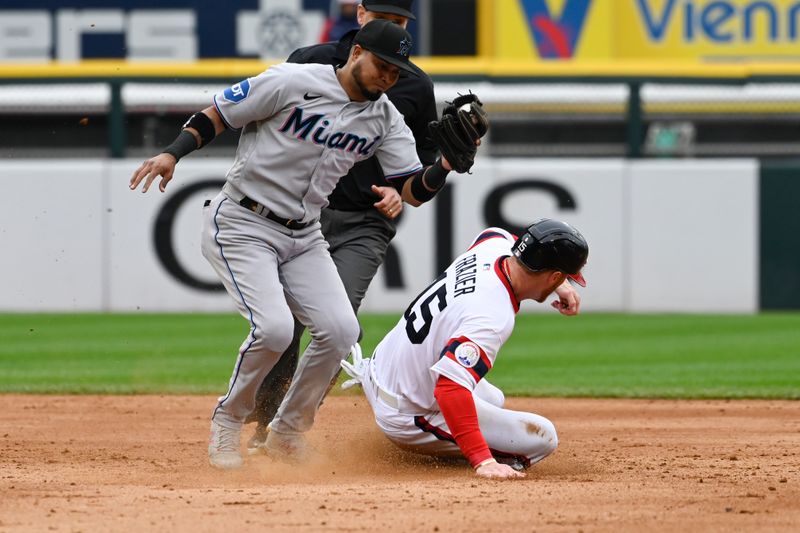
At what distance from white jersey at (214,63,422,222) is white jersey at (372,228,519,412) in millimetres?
611

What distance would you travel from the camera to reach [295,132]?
5441mm

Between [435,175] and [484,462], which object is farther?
[435,175]

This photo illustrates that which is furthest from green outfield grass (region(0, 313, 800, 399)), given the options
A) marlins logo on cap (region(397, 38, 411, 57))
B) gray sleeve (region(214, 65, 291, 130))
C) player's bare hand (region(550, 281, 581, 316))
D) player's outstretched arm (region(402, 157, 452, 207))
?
marlins logo on cap (region(397, 38, 411, 57))

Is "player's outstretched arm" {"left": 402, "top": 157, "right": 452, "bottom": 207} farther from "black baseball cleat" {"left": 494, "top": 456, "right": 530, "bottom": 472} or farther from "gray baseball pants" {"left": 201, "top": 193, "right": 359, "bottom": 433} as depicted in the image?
"black baseball cleat" {"left": 494, "top": 456, "right": 530, "bottom": 472}

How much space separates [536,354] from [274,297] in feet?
15.1

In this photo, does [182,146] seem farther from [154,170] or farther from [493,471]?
[493,471]

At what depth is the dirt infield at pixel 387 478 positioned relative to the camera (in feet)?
14.6

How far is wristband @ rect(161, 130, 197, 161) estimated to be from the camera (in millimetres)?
5367

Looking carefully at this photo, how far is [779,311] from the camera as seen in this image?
466 inches

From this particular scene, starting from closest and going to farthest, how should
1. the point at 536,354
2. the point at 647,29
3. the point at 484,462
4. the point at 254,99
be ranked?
the point at 484,462 < the point at 254,99 < the point at 536,354 < the point at 647,29

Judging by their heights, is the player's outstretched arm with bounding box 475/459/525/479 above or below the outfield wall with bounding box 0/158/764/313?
above

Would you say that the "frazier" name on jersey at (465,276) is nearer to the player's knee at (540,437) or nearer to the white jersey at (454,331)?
the white jersey at (454,331)

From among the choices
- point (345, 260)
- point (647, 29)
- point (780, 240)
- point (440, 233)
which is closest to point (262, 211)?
point (345, 260)

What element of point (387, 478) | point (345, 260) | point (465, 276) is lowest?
point (387, 478)
